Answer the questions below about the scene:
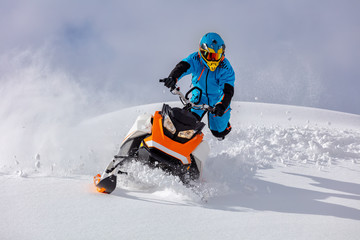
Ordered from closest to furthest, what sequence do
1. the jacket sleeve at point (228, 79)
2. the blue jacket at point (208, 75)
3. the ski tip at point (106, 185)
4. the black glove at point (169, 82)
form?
the ski tip at point (106, 185) → the black glove at point (169, 82) → the jacket sleeve at point (228, 79) → the blue jacket at point (208, 75)

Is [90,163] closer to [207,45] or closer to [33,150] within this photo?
[33,150]

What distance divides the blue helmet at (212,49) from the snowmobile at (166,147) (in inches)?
29.7

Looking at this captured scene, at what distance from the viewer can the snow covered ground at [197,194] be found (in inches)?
95.1

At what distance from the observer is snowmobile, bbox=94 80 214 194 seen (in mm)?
3268

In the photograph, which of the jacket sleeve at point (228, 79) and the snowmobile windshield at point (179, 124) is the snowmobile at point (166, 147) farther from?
the jacket sleeve at point (228, 79)

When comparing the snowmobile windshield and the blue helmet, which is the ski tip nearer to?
the snowmobile windshield

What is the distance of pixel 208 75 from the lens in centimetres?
439

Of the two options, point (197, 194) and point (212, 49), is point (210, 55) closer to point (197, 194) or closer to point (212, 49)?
point (212, 49)

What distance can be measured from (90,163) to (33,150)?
1.59m

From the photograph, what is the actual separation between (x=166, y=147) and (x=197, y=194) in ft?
1.90

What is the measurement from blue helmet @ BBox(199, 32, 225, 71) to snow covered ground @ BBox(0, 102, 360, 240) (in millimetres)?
1556

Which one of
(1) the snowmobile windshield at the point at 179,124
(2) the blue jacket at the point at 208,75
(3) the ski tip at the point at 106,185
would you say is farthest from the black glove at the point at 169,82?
(3) the ski tip at the point at 106,185

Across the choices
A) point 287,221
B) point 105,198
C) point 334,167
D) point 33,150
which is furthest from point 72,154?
point 334,167

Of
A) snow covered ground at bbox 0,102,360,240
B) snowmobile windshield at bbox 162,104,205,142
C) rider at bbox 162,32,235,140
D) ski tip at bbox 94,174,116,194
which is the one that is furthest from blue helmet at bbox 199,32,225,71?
ski tip at bbox 94,174,116,194
